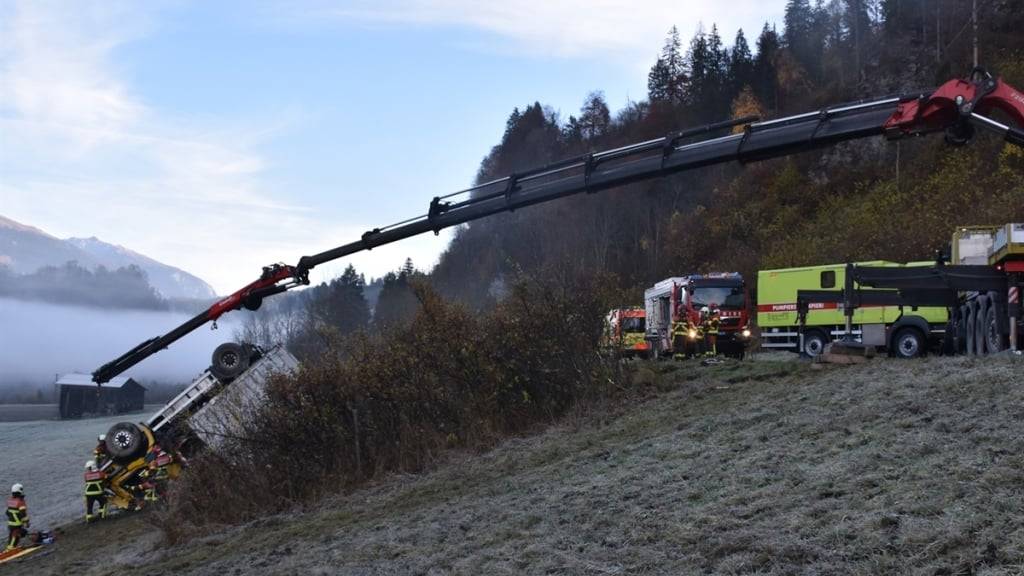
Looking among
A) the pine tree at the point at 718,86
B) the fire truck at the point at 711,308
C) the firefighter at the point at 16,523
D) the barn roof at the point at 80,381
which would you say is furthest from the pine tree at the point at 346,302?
the firefighter at the point at 16,523

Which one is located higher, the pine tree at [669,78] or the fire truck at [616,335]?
the pine tree at [669,78]

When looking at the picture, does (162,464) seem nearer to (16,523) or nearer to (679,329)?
(16,523)

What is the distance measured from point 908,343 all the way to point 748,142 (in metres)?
12.9

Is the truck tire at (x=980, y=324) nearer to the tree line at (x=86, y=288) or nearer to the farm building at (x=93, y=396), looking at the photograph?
the farm building at (x=93, y=396)

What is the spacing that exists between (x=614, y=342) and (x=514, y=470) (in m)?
5.72

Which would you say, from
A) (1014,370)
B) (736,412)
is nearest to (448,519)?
(736,412)

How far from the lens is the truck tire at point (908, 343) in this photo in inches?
979

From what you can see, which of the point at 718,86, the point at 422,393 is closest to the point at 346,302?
the point at 718,86

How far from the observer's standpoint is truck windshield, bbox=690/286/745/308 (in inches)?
1210

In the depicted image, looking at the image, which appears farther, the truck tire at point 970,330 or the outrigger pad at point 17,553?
the outrigger pad at point 17,553

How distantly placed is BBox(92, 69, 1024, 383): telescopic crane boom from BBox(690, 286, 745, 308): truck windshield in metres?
15.3

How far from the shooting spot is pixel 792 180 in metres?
57.0

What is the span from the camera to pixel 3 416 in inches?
3317

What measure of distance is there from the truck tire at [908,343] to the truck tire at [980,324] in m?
6.08
